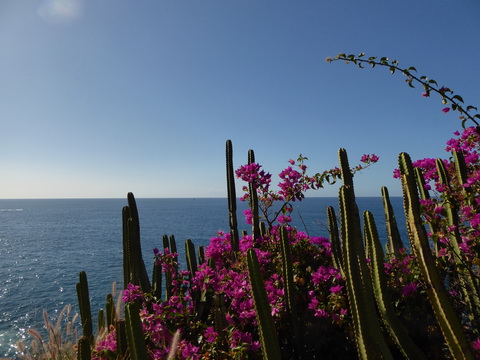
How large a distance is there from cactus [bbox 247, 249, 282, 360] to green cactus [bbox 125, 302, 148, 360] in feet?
3.86

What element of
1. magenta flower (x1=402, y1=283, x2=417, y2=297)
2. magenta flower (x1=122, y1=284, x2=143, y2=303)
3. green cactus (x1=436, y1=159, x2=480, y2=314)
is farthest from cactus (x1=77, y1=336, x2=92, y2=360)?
green cactus (x1=436, y1=159, x2=480, y2=314)

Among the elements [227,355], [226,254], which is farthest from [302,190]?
[227,355]

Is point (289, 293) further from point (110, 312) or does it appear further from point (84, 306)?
point (84, 306)

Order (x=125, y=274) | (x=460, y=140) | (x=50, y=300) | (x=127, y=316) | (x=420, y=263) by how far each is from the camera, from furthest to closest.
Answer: (x=50, y=300)
(x=125, y=274)
(x=460, y=140)
(x=127, y=316)
(x=420, y=263)

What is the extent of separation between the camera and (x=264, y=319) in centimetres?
269

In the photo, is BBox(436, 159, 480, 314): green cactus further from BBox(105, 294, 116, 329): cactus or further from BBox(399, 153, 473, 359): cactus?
BBox(105, 294, 116, 329): cactus

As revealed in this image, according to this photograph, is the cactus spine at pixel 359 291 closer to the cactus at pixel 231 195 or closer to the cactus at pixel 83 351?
the cactus at pixel 83 351

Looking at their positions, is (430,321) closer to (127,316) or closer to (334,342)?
(334,342)

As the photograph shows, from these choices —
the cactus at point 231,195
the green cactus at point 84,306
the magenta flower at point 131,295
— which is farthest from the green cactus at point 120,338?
the cactus at point 231,195

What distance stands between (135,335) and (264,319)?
130cm

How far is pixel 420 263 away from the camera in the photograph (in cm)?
181

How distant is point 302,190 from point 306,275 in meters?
1.43

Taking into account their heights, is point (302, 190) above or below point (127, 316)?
above

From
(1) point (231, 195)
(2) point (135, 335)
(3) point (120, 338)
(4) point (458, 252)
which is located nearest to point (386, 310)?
(4) point (458, 252)
